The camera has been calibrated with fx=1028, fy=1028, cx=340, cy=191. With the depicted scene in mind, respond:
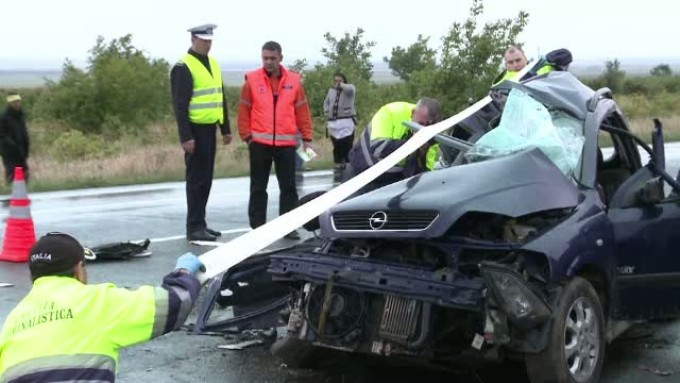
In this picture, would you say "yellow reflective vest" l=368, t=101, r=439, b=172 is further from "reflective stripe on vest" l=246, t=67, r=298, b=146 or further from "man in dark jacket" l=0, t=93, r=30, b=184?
"man in dark jacket" l=0, t=93, r=30, b=184

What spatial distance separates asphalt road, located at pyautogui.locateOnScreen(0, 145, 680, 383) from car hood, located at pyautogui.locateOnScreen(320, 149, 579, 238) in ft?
3.11

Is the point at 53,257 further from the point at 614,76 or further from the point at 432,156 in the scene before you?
the point at 614,76

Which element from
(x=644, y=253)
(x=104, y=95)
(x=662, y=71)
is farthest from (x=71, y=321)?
(x=662, y=71)

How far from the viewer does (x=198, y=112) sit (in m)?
10.0

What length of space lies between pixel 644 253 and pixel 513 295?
147cm

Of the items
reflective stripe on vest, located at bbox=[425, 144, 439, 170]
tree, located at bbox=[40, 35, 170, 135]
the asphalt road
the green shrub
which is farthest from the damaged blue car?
tree, located at bbox=[40, 35, 170, 135]

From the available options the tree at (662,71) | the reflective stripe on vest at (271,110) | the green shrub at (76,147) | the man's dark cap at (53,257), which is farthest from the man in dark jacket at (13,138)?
the tree at (662,71)

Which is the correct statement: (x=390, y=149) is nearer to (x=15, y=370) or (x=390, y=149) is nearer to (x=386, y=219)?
(x=386, y=219)

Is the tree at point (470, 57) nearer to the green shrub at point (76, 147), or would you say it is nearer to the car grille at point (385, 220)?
the green shrub at point (76, 147)

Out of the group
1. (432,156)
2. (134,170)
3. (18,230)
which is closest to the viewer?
(432,156)

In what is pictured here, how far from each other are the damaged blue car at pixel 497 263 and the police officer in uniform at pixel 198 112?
4093 mm

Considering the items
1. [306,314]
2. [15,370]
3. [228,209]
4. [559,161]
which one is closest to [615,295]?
[559,161]

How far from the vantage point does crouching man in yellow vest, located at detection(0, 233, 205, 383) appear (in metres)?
3.43

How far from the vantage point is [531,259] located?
5129mm
